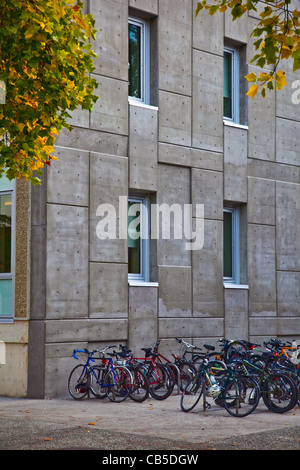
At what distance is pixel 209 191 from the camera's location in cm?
1786

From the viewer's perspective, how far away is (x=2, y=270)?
15266 mm

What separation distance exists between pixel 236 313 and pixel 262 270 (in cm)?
137

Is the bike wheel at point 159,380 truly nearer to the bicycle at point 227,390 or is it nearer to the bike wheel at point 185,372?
the bike wheel at point 185,372

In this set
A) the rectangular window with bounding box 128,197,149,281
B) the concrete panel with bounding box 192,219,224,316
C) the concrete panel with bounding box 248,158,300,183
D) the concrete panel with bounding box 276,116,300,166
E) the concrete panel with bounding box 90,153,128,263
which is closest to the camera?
the concrete panel with bounding box 90,153,128,263

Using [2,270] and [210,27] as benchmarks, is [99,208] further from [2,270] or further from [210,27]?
[210,27]

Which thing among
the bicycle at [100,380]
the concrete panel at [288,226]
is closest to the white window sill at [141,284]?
the bicycle at [100,380]

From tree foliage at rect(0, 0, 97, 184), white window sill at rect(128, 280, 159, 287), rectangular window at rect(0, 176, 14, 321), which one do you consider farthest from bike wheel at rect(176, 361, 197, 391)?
tree foliage at rect(0, 0, 97, 184)

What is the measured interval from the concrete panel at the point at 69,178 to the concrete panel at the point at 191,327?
3129 mm

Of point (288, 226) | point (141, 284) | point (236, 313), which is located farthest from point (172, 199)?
point (288, 226)

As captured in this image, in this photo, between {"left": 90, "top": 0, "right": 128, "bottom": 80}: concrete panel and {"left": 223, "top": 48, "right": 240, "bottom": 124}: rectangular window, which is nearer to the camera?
{"left": 90, "top": 0, "right": 128, "bottom": 80}: concrete panel

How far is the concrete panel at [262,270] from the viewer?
61.4 ft

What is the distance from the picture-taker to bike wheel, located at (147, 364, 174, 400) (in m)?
13.8

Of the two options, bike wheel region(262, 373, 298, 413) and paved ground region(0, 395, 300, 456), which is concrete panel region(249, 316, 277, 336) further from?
bike wheel region(262, 373, 298, 413)

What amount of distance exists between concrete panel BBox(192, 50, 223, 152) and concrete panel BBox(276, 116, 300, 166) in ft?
6.88
